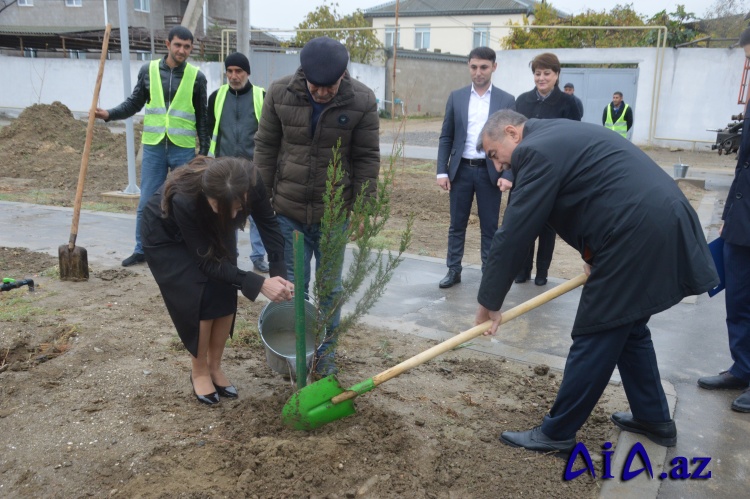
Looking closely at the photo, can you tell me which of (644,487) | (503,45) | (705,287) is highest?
(503,45)

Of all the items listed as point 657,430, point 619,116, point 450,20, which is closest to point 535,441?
point 657,430

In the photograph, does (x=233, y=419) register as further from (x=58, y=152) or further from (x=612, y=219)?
(x=58, y=152)

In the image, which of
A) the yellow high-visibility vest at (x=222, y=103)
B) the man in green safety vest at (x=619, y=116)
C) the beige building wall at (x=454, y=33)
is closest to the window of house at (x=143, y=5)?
the beige building wall at (x=454, y=33)

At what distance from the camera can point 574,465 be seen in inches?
120

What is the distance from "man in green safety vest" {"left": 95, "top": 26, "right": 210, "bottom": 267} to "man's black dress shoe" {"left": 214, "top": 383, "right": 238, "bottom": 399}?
277 cm

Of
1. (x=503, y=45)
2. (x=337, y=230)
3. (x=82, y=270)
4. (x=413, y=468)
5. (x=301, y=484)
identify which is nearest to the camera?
(x=301, y=484)

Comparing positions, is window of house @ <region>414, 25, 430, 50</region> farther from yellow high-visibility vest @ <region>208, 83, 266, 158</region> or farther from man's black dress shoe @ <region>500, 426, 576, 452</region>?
man's black dress shoe @ <region>500, 426, 576, 452</region>

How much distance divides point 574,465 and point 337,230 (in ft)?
5.36

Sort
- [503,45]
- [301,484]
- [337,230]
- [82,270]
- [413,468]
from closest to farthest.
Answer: [301,484], [413,468], [337,230], [82,270], [503,45]

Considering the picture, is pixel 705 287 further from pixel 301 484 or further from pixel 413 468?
pixel 301 484

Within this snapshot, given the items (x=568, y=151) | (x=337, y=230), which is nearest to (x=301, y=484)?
(x=337, y=230)

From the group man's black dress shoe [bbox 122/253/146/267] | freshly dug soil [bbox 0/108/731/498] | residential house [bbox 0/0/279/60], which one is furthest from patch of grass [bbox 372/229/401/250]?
residential house [bbox 0/0/279/60]

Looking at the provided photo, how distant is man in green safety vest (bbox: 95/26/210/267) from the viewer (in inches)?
233

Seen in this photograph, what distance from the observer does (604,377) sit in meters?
2.95
